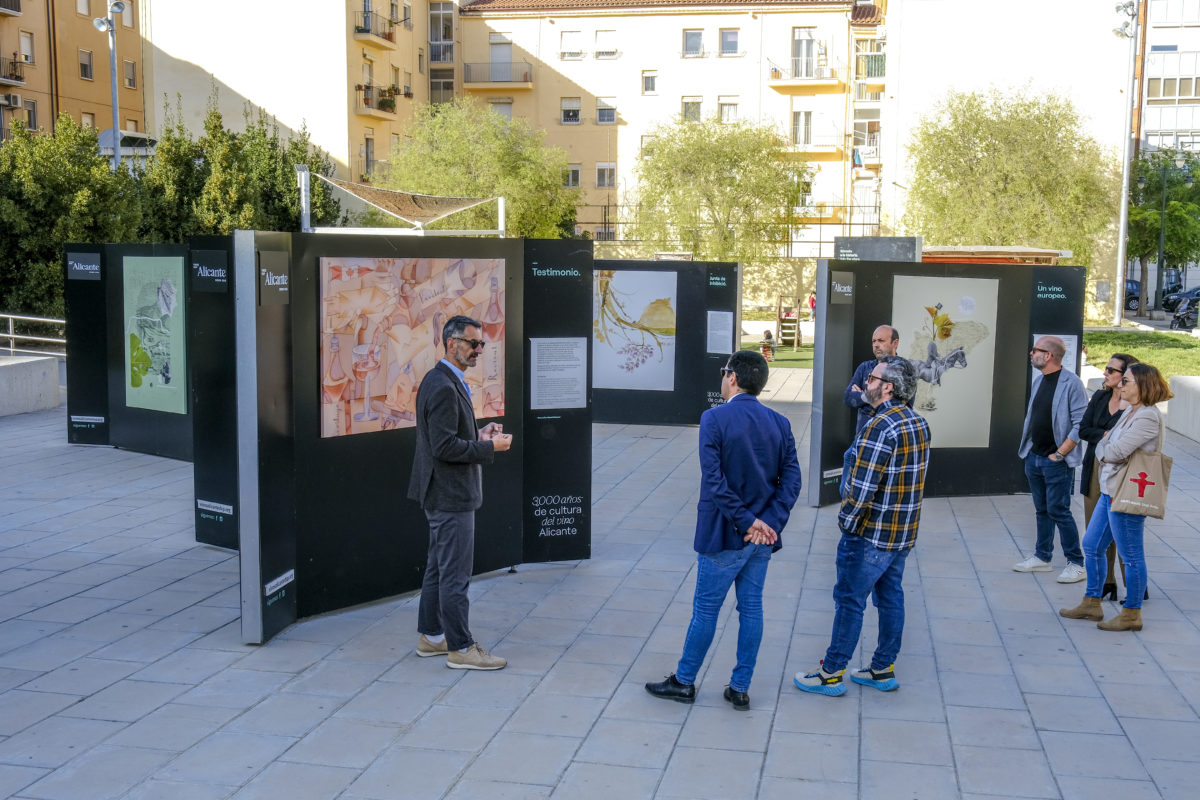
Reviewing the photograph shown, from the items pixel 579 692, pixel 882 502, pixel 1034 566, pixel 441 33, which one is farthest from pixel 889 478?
pixel 441 33

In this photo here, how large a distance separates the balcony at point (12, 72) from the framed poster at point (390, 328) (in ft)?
148

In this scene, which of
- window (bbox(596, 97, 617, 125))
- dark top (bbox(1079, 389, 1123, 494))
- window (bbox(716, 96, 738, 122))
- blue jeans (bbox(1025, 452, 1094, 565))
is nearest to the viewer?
dark top (bbox(1079, 389, 1123, 494))

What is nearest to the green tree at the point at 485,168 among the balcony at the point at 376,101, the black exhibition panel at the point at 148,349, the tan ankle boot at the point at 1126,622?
the balcony at the point at 376,101

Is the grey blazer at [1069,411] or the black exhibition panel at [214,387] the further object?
the grey blazer at [1069,411]

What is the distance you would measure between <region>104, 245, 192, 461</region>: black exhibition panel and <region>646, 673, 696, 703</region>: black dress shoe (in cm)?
847

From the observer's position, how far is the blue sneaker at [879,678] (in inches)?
257

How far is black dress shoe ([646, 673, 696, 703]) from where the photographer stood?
630 cm

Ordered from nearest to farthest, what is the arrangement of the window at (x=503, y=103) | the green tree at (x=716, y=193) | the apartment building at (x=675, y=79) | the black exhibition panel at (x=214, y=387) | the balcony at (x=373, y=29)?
the black exhibition panel at (x=214, y=387)
the green tree at (x=716, y=193)
the balcony at (x=373, y=29)
the apartment building at (x=675, y=79)
the window at (x=503, y=103)

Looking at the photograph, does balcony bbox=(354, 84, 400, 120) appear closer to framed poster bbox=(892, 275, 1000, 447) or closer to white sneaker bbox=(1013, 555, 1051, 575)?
framed poster bbox=(892, 275, 1000, 447)

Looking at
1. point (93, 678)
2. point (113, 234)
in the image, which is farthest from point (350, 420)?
point (113, 234)

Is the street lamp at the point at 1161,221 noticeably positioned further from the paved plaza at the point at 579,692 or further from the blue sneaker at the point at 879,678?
the blue sneaker at the point at 879,678

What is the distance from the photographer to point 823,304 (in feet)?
Result: 37.2

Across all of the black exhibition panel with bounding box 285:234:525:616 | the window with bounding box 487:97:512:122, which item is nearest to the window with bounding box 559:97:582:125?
the window with bounding box 487:97:512:122

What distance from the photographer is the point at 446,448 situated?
648 cm
